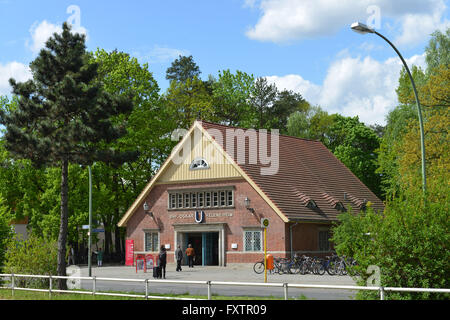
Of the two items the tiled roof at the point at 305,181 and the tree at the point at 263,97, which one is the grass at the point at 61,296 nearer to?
the tiled roof at the point at 305,181

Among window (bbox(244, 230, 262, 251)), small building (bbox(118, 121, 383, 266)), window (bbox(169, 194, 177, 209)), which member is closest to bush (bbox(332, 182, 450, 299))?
small building (bbox(118, 121, 383, 266))

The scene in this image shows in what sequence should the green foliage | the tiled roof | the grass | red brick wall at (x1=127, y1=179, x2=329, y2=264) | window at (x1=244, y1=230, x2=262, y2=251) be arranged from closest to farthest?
the grass → the green foliage → red brick wall at (x1=127, y1=179, x2=329, y2=264) → window at (x1=244, y1=230, x2=262, y2=251) → the tiled roof

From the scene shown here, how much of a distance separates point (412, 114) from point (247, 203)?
1497cm

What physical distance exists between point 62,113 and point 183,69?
6198cm

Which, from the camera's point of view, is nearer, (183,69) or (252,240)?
(252,240)

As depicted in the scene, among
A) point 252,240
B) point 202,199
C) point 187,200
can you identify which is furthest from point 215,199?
point 252,240

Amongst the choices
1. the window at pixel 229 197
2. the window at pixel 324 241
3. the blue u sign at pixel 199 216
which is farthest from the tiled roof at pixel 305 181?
the blue u sign at pixel 199 216

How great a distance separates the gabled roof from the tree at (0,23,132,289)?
1839 centimetres

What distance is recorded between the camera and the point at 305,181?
153 feet

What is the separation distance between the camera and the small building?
42.0m

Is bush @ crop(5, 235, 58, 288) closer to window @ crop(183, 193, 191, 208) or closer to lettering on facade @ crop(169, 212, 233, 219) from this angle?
lettering on facade @ crop(169, 212, 233, 219)

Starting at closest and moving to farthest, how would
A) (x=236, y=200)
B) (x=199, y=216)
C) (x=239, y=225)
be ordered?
1. (x=239, y=225)
2. (x=236, y=200)
3. (x=199, y=216)

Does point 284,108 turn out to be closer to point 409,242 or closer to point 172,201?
point 172,201
